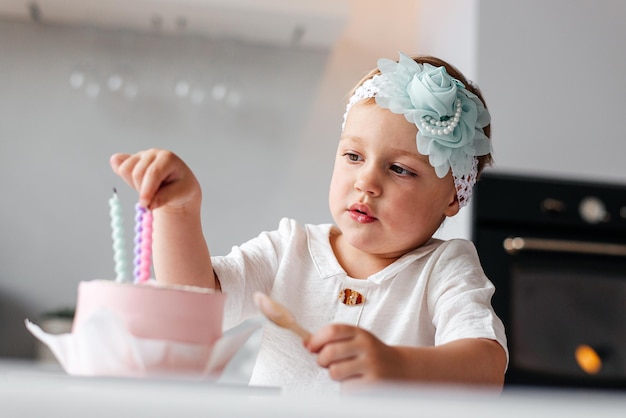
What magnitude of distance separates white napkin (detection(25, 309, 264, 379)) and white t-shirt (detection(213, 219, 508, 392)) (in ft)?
1.08

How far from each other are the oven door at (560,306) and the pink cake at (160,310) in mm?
1805

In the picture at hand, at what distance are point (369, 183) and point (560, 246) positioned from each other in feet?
5.15

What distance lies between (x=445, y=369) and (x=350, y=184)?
13.0 inches

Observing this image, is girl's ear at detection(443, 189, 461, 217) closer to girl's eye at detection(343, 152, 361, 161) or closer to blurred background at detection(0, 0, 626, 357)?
girl's eye at detection(343, 152, 361, 161)

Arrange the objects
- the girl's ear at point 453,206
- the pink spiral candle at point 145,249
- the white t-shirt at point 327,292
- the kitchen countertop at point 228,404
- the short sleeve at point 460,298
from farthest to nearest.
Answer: the girl's ear at point 453,206
the white t-shirt at point 327,292
the short sleeve at point 460,298
the pink spiral candle at point 145,249
the kitchen countertop at point 228,404

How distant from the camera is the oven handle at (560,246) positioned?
222 cm

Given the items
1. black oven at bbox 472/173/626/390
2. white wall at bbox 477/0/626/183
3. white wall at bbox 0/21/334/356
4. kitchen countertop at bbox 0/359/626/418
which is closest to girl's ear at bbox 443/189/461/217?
kitchen countertop at bbox 0/359/626/418

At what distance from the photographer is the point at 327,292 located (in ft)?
2.95

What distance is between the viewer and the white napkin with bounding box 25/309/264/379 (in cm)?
45

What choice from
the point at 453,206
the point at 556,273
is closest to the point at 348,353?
the point at 453,206

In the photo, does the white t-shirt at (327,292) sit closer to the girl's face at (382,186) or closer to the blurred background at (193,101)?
the girl's face at (382,186)

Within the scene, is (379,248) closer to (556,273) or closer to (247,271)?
(247,271)

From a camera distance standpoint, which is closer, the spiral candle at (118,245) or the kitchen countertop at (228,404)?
the kitchen countertop at (228,404)

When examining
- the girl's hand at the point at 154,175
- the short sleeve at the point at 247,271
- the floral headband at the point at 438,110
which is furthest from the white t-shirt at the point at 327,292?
the girl's hand at the point at 154,175
